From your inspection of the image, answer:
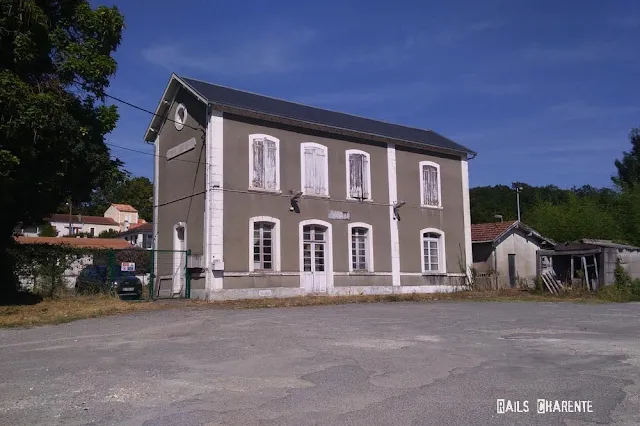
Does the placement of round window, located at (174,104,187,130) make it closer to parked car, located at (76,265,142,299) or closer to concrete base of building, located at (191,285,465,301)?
parked car, located at (76,265,142,299)

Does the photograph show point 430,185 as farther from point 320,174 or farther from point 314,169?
point 314,169

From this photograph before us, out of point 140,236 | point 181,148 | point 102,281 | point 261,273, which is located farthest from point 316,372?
point 140,236

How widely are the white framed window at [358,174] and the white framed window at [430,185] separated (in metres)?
3.01

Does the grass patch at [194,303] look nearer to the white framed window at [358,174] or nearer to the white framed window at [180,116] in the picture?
the white framed window at [358,174]

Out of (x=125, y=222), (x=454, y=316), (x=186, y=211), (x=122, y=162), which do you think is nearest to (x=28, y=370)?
(x=454, y=316)

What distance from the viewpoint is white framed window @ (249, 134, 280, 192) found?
20250mm

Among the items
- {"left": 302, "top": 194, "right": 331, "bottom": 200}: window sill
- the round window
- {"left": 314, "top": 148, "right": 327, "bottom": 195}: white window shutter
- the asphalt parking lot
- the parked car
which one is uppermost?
the round window

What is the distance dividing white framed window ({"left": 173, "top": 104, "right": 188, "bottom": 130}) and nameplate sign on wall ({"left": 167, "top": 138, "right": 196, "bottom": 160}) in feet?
2.47

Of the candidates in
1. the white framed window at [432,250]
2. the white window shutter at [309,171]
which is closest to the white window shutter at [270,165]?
the white window shutter at [309,171]

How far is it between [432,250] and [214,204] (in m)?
10.6

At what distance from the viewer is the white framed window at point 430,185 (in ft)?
82.6

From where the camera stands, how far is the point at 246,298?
19.2m

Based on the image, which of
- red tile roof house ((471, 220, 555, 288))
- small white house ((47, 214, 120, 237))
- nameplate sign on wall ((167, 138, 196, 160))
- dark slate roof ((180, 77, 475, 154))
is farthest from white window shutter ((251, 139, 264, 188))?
small white house ((47, 214, 120, 237))

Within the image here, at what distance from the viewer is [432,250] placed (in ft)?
83.1
